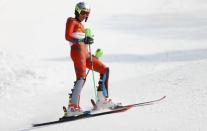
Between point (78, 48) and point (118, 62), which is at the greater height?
point (78, 48)

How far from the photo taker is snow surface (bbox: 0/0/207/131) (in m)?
9.77

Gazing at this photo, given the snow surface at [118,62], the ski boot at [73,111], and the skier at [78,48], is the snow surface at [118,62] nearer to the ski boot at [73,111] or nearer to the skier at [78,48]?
the ski boot at [73,111]

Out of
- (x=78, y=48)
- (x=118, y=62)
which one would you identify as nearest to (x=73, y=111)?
(x=78, y=48)

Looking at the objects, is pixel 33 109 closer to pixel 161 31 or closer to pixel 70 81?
pixel 70 81

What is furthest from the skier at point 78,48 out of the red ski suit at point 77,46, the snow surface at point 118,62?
the snow surface at point 118,62

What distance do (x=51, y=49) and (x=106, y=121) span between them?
1276cm

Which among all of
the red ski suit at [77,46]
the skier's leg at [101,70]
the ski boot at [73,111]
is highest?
the red ski suit at [77,46]

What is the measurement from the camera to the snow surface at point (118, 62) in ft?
32.0

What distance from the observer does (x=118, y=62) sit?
738 inches

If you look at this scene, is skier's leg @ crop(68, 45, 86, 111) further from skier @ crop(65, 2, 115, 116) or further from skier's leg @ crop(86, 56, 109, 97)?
skier's leg @ crop(86, 56, 109, 97)

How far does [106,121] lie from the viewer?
930 cm

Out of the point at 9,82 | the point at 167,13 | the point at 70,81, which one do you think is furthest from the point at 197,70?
the point at 167,13

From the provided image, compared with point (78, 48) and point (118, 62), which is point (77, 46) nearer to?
point (78, 48)

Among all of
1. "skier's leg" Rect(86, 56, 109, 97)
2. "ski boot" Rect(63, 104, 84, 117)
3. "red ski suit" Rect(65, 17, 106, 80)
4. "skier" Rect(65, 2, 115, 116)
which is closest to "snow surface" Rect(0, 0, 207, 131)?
"ski boot" Rect(63, 104, 84, 117)
